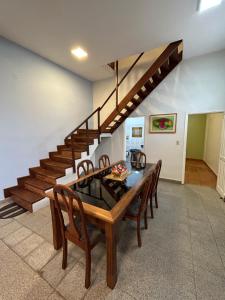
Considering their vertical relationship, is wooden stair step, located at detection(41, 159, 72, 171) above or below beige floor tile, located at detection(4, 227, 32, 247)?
above

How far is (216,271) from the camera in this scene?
146cm

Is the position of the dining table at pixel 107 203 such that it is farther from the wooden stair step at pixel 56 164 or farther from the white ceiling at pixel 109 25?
the white ceiling at pixel 109 25

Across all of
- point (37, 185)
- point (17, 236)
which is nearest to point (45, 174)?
point (37, 185)

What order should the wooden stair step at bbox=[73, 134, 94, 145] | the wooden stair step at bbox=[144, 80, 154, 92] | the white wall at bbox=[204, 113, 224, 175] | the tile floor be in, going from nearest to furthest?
the tile floor, the wooden stair step at bbox=[144, 80, 154, 92], the wooden stair step at bbox=[73, 134, 94, 145], the white wall at bbox=[204, 113, 224, 175]

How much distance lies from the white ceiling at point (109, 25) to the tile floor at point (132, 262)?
3.25 m

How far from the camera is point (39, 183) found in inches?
116

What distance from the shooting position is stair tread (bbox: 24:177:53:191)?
280cm

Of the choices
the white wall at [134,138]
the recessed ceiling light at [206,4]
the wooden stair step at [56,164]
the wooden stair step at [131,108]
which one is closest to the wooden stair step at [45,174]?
the wooden stair step at [56,164]

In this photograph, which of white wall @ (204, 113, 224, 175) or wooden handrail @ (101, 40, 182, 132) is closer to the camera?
wooden handrail @ (101, 40, 182, 132)

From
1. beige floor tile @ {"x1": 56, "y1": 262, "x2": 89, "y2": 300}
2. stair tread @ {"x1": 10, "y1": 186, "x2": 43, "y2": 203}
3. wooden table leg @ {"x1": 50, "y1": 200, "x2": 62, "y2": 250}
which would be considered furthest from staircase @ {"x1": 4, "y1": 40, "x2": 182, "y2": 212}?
beige floor tile @ {"x1": 56, "y1": 262, "x2": 89, "y2": 300}

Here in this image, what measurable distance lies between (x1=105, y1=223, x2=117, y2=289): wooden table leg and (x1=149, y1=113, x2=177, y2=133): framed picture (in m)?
3.40

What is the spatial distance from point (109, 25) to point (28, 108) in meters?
2.38

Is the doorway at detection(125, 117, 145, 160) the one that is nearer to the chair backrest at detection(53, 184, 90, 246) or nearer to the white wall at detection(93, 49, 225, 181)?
the white wall at detection(93, 49, 225, 181)

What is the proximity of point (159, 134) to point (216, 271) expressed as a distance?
317 centimetres
